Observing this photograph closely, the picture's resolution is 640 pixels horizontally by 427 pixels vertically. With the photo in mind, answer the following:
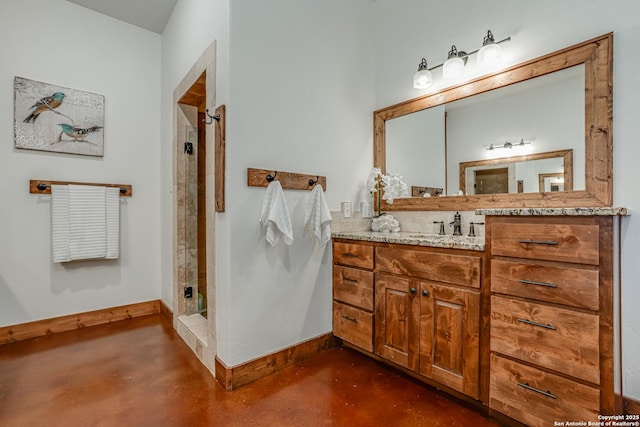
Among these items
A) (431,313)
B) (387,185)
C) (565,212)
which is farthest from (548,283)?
(387,185)

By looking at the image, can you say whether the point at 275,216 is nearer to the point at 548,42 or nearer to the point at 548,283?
the point at 548,283

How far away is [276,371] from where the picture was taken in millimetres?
1950

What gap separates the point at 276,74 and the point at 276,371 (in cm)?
198

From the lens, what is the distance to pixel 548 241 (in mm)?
1269

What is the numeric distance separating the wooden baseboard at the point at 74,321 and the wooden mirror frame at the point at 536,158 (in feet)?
10.4

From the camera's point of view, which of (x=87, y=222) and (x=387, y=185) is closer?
(x=387, y=185)

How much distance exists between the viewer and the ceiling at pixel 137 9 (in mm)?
2637

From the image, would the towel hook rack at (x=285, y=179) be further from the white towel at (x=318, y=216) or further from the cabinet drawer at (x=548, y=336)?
the cabinet drawer at (x=548, y=336)

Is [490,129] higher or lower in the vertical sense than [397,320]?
higher

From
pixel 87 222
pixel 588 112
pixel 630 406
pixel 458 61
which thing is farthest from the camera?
pixel 87 222

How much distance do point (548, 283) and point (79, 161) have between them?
11.7 ft

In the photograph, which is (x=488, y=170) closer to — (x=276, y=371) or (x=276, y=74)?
(x=276, y=74)

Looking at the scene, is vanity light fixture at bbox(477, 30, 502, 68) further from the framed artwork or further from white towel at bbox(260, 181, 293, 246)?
the framed artwork

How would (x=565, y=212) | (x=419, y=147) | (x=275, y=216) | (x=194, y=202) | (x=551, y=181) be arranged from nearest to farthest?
(x=565, y=212), (x=551, y=181), (x=275, y=216), (x=419, y=147), (x=194, y=202)
